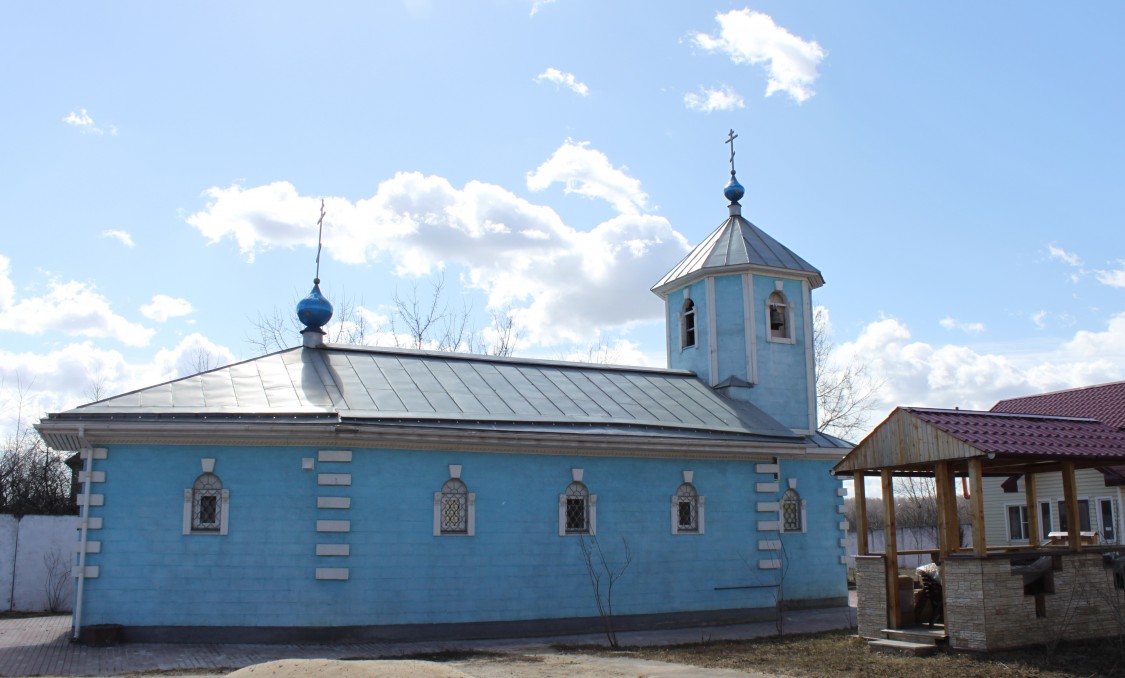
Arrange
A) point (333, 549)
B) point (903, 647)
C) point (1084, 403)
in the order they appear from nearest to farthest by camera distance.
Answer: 1. point (903, 647)
2. point (333, 549)
3. point (1084, 403)

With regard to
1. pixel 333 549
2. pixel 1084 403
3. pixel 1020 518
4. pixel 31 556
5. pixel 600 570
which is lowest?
pixel 600 570

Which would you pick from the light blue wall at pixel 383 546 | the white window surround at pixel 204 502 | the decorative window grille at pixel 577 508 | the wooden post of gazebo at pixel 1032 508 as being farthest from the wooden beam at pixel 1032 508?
the white window surround at pixel 204 502

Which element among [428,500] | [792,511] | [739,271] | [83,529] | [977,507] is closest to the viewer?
[977,507]

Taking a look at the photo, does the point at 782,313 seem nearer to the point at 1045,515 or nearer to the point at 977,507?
the point at 977,507

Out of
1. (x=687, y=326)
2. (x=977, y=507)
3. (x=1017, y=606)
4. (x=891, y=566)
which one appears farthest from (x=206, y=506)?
(x=687, y=326)

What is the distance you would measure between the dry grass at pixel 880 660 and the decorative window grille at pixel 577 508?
279cm

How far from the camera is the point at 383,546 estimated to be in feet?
49.8

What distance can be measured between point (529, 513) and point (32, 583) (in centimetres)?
1140

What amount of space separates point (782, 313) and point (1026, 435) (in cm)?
907

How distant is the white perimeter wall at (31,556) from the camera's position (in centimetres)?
2008

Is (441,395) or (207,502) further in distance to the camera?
(441,395)

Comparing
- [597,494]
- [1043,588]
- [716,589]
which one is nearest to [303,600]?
[597,494]

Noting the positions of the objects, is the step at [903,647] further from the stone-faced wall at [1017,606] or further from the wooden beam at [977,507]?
the wooden beam at [977,507]

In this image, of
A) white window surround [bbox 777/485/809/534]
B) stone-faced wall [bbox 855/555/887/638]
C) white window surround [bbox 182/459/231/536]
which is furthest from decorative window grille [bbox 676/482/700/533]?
white window surround [bbox 182/459/231/536]
